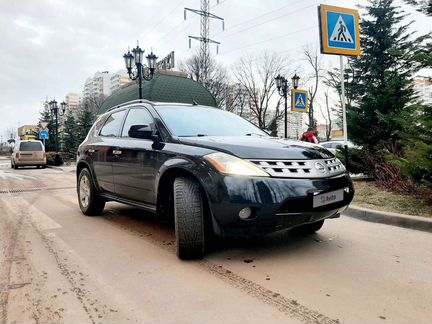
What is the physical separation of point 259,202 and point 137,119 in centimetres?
226

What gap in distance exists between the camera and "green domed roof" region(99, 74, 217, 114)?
2075 centimetres

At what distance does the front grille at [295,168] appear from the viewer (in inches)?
119

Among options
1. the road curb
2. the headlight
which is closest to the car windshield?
the headlight

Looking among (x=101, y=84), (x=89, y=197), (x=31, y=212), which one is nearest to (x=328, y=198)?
(x=89, y=197)

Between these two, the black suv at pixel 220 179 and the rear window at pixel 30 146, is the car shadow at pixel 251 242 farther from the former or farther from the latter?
the rear window at pixel 30 146

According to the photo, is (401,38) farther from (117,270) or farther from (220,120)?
(117,270)

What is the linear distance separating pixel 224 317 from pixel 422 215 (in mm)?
3722

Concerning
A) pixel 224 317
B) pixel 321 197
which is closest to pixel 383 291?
pixel 321 197

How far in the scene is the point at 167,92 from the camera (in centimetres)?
2133

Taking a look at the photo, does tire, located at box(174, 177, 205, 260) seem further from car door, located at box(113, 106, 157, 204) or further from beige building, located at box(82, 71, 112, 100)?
beige building, located at box(82, 71, 112, 100)

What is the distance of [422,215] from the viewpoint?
471 cm

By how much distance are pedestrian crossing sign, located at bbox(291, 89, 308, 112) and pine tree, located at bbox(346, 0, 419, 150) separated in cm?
164

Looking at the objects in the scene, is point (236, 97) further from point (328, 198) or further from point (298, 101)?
point (328, 198)

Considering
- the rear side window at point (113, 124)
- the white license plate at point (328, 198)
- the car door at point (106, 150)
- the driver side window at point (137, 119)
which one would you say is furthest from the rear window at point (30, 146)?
the white license plate at point (328, 198)
